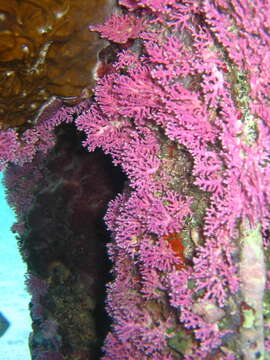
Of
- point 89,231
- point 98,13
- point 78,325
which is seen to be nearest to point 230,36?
point 98,13

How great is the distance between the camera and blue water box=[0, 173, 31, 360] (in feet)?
34.4

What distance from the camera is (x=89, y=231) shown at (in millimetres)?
4367

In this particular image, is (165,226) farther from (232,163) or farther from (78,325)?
(78,325)

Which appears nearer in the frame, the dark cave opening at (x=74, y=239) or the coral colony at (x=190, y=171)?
the coral colony at (x=190, y=171)

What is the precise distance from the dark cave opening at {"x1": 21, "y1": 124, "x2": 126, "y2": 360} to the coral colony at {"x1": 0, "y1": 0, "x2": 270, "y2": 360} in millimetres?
1311

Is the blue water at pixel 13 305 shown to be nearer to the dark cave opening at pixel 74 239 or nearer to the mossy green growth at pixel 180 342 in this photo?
the dark cave opening at pixel 74 239

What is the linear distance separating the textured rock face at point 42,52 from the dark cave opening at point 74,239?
1.32 meters

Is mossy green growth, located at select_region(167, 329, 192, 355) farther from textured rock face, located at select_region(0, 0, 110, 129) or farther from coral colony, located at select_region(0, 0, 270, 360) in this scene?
textured rock face, located at select_region(0, 0, 110, 129)

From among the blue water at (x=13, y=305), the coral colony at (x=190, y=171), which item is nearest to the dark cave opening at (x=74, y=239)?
the coral colony at (x=190, y=171)

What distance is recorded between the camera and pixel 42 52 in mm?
→ 2762

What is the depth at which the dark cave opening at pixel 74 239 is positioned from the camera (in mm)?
4348

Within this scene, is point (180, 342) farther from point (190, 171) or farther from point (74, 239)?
point (74, 239)

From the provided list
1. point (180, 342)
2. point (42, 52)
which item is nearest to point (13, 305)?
point (180, 342)

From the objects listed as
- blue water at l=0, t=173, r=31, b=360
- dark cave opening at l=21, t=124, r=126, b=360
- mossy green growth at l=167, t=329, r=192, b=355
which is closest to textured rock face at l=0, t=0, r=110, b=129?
dark cave opening at l=21, t=124, r=126, b=360
